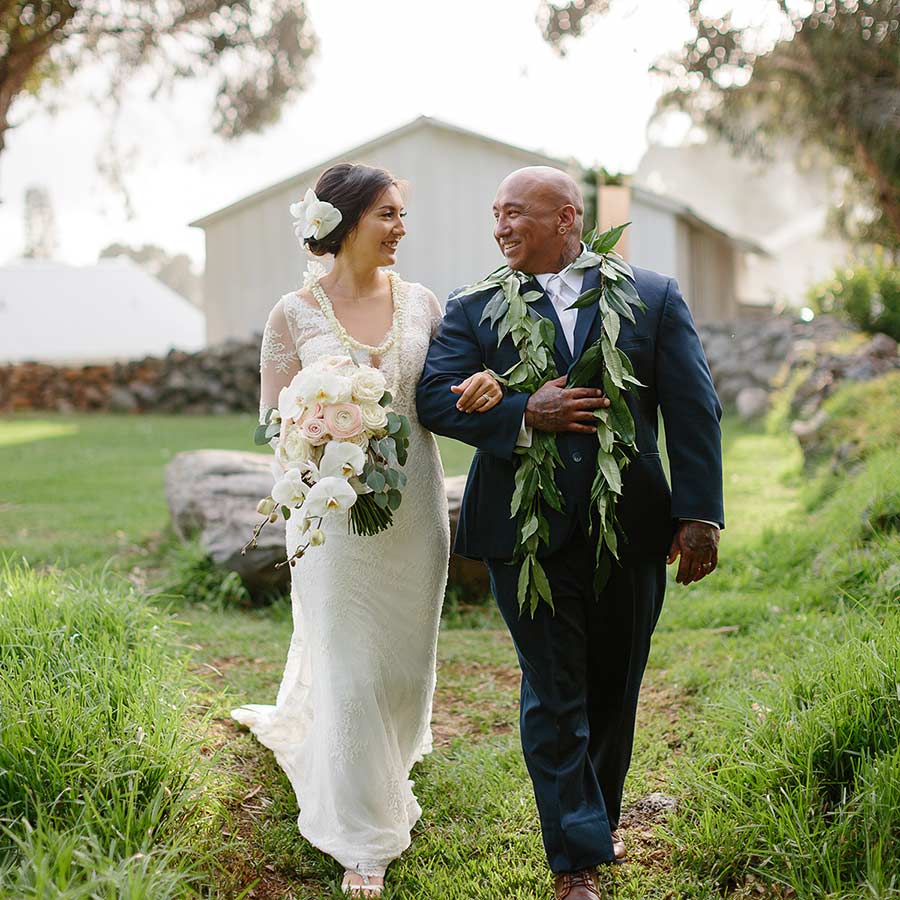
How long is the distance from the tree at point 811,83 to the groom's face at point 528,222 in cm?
1749

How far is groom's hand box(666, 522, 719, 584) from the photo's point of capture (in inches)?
133

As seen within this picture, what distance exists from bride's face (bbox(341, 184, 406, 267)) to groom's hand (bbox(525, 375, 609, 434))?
88 cm

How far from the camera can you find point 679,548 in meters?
3.44

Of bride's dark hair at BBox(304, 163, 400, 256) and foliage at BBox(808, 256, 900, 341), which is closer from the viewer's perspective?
bride's dark hair at BBox(304, 163, 400, 256)

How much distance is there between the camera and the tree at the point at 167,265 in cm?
7825

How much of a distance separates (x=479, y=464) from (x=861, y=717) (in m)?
1.44

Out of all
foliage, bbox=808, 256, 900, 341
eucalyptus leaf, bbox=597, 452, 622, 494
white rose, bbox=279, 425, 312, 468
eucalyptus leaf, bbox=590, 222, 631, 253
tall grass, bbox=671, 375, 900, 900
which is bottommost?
tall grass, bbox=671, 375, 900, 900

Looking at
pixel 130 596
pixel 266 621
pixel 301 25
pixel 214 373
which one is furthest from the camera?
pixel 214 373

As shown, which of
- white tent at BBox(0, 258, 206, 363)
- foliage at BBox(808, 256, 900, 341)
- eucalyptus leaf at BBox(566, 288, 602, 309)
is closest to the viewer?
eucalyptus leaf at BBox(566, 288, 602, 309)

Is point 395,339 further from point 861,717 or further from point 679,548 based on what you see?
point 861,717

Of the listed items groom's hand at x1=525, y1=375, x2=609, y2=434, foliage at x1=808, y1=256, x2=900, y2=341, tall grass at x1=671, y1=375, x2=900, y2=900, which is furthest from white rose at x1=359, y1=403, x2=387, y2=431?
foliage at x1=808, y1=256, x2=900, y2=341

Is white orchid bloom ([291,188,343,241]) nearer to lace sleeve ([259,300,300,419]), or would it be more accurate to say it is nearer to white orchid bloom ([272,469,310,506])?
lace sleeve ([259,300,300,419])

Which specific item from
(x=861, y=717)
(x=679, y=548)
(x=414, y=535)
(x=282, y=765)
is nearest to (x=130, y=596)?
(x=282, y=765)

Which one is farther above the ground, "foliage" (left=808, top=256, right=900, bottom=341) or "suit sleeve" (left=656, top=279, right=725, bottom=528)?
"foliage" (left=808, top=256, right=900, bottom=341)
